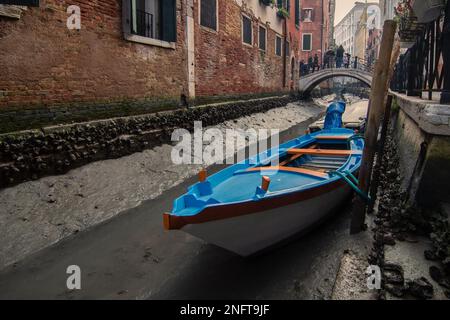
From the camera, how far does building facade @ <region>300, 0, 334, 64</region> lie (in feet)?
117

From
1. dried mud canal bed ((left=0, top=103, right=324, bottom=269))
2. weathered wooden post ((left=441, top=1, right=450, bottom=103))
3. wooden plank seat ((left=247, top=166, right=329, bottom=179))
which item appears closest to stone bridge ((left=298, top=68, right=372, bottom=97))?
dried mud canal bed ((left=0, top=103, right=324, bottom=269))

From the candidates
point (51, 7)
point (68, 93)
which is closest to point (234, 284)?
point (68, 93)

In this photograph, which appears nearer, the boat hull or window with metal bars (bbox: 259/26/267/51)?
the boat hull

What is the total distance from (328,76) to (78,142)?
67.0 ft

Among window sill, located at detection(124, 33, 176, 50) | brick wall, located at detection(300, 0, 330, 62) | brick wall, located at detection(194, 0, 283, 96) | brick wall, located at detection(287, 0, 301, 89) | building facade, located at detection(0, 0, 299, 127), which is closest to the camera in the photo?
building facade, located at detection(0, 0, 299, 127)

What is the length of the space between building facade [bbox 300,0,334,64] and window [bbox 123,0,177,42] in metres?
29.1

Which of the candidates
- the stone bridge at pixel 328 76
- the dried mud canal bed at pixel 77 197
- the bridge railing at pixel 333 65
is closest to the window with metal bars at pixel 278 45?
the stone bridge at pixel 328 76

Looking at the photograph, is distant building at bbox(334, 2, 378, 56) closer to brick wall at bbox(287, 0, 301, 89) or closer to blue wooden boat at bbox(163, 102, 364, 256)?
brick wall at bbox(287, 0, 301, 89)

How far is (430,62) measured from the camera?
570cm

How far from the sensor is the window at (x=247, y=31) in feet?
45.8

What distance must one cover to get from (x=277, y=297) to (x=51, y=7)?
5.77 metres

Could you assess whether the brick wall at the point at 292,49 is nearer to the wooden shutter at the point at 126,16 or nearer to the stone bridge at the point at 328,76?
the stone bridge at the point at 328,76

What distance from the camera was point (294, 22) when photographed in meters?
22.0
